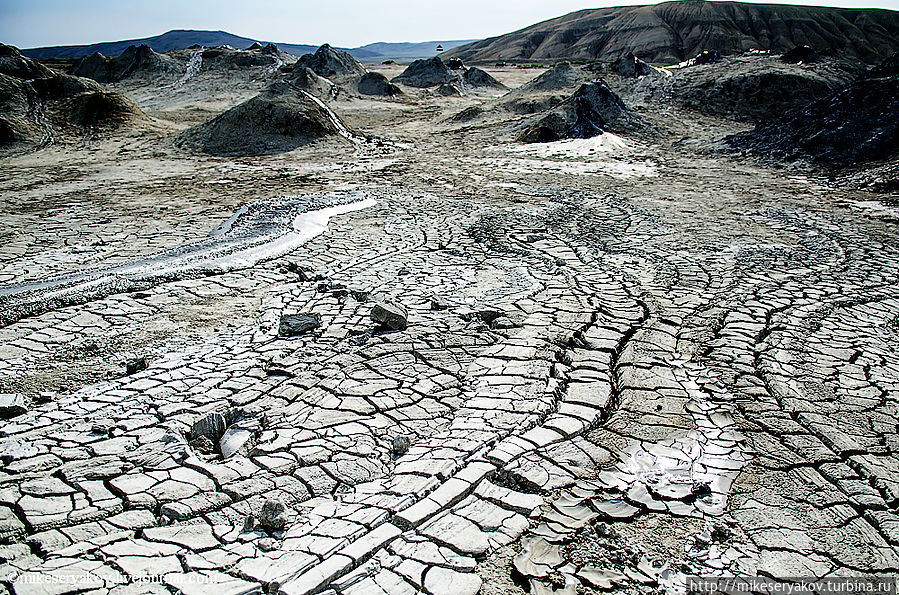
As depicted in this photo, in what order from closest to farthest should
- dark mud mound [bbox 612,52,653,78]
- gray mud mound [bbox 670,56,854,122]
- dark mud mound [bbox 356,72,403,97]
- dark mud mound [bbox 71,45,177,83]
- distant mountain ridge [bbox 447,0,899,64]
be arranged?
gray mud mound [bbox 670,56,854,122] < dark mud mound [bbox 612,52,653,78] < dark mud mound [bbox 356,72,403,97] < dark mud mound [bbox 71,45,177,83] < distant mountain ridge [bbox 447,0,899,64]

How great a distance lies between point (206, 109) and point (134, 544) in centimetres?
2135

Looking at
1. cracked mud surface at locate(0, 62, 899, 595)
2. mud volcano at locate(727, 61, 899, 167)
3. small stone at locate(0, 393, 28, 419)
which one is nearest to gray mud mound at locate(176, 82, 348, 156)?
cracked mud surface at locate(0, 62, 899, 595)

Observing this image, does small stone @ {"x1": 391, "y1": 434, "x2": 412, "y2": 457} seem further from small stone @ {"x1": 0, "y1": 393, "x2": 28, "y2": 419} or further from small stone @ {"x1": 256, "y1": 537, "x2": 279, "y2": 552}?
small stone @ {"x1": 0, "y1": 393, "x2": 28, "y2": 419}

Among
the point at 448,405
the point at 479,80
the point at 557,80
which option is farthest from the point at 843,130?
the point at 479,80

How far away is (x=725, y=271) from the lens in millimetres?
5969

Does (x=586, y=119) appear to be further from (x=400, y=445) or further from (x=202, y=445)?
(x=202, y=445)

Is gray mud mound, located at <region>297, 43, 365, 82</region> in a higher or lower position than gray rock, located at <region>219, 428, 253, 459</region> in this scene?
higher

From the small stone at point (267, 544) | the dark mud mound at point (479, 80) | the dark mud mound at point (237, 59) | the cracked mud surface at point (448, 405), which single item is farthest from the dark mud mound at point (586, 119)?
Result: the dark mud mound at point (237, 59)

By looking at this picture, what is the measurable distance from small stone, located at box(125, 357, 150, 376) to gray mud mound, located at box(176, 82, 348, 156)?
9.70m

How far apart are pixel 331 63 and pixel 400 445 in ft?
97.5

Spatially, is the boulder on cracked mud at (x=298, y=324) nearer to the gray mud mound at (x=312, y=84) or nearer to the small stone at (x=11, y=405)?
the small stone at (x=11, y=405)

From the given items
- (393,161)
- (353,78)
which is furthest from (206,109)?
(393,161)

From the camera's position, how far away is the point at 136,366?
3.93 meters

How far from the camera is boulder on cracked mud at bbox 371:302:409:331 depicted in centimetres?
457
